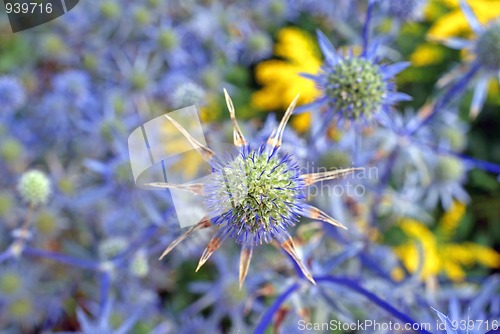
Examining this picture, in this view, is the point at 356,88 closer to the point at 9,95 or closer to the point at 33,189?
the point at 33,189

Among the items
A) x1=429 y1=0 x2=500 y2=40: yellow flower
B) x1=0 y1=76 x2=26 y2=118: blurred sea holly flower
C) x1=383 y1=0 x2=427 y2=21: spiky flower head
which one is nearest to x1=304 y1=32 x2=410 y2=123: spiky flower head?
x1=383 y1=0 x2=427 y2=21: spiky flower head

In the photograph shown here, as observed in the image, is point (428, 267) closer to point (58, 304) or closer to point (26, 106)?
point (58, 304)

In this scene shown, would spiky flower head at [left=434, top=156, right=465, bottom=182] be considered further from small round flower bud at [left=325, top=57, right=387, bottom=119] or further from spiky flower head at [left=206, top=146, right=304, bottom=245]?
spiky flower head at [left=206, top=146, right=304, bottom=245]

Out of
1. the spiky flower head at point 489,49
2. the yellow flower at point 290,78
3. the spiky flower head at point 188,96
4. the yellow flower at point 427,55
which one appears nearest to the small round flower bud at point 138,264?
the spiky flower head at point 188,96

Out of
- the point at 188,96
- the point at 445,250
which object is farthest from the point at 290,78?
the point at 445,250

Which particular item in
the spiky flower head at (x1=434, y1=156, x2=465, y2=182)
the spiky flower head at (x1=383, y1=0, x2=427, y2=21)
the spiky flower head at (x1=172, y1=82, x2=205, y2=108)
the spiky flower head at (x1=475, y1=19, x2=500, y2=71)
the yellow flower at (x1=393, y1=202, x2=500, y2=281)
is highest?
the spiky flower head at (x1=383, y1=0, x2=427, y2=21)
